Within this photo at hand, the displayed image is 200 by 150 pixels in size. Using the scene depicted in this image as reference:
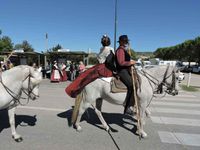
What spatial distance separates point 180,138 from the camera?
492 cm

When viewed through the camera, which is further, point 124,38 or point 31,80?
point 124,38

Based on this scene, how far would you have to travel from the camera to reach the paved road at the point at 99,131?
4.41 metres

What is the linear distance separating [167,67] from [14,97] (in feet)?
12.1

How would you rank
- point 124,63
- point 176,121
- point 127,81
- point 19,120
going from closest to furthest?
1. point 124,63
2. point 127,81
3. point 19,120
4. point 176,121

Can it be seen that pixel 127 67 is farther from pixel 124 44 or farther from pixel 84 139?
pixel 84 139

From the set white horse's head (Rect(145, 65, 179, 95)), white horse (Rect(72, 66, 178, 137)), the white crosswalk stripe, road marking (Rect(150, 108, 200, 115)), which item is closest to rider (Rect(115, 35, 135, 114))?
white horse (Rect(72, 66, 178, 137))

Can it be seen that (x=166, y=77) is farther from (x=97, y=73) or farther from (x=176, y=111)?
(x=176, y=111)

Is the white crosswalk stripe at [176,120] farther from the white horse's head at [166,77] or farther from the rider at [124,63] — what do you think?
the rider at [124,63]

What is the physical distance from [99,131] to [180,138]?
1.97m

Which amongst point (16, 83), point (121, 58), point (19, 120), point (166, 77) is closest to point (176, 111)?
point (166, 77)

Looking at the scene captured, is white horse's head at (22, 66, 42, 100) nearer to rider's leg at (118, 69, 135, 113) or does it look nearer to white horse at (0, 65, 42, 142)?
white horse at (0, 65, 42, 142)

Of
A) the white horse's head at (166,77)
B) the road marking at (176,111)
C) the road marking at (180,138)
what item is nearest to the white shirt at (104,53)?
the white horse's head at (166,77)

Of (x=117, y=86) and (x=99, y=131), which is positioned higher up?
(x=117, y=86)

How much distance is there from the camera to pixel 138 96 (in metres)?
4.91
